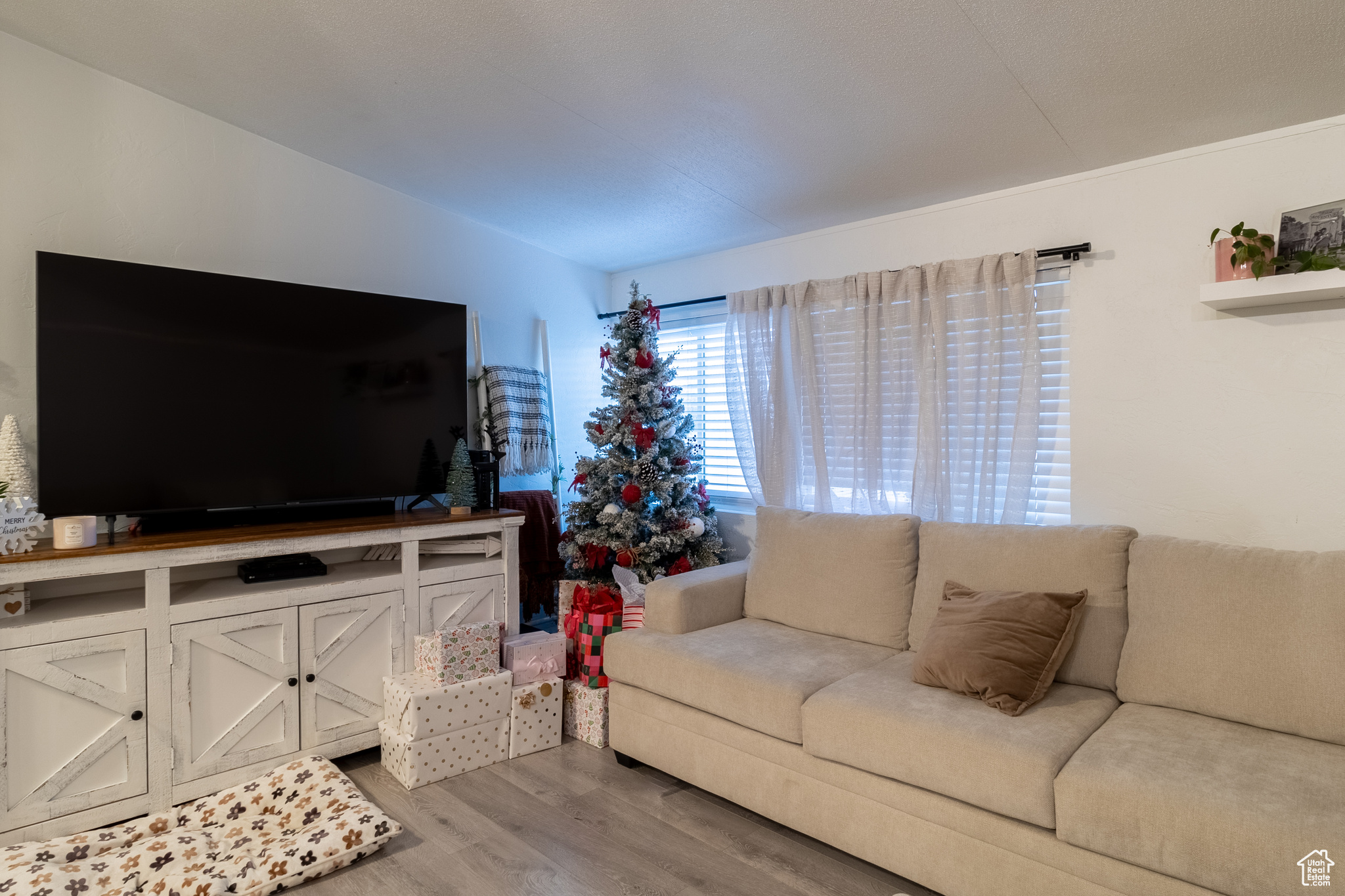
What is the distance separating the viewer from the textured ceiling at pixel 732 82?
2.02 metres

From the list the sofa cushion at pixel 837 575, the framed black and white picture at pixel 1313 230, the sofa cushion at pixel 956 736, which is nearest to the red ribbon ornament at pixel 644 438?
the sofa cushion at pixel 837 575

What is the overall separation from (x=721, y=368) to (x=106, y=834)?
3.26 metres

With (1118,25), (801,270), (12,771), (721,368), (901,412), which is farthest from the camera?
(721,368)

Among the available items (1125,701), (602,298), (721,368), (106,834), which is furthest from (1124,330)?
(106,834)

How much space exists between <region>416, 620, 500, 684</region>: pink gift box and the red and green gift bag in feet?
1.30

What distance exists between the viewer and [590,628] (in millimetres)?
3174

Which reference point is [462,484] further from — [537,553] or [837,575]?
[837,575]

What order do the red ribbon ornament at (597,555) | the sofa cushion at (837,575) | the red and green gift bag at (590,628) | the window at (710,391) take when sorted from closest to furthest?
the sofa cushion at (837,575) < the red and green gift bag at (590,628) < the red ribbon ornament at (597,555) < the window at (710,391)

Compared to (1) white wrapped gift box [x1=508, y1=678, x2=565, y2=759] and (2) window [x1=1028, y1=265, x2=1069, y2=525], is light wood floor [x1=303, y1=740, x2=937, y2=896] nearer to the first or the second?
(1) white wrapped gift box [x1=508, y1=678, x2=565, y2=759]

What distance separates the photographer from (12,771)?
214 cm

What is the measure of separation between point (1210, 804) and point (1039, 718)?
48 cm

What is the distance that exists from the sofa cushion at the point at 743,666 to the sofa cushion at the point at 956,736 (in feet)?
0.34

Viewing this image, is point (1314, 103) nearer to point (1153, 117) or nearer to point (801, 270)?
point (1153, 117)

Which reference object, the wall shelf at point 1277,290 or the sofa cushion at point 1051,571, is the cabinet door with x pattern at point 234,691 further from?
the wall shelf at point 1277,290
